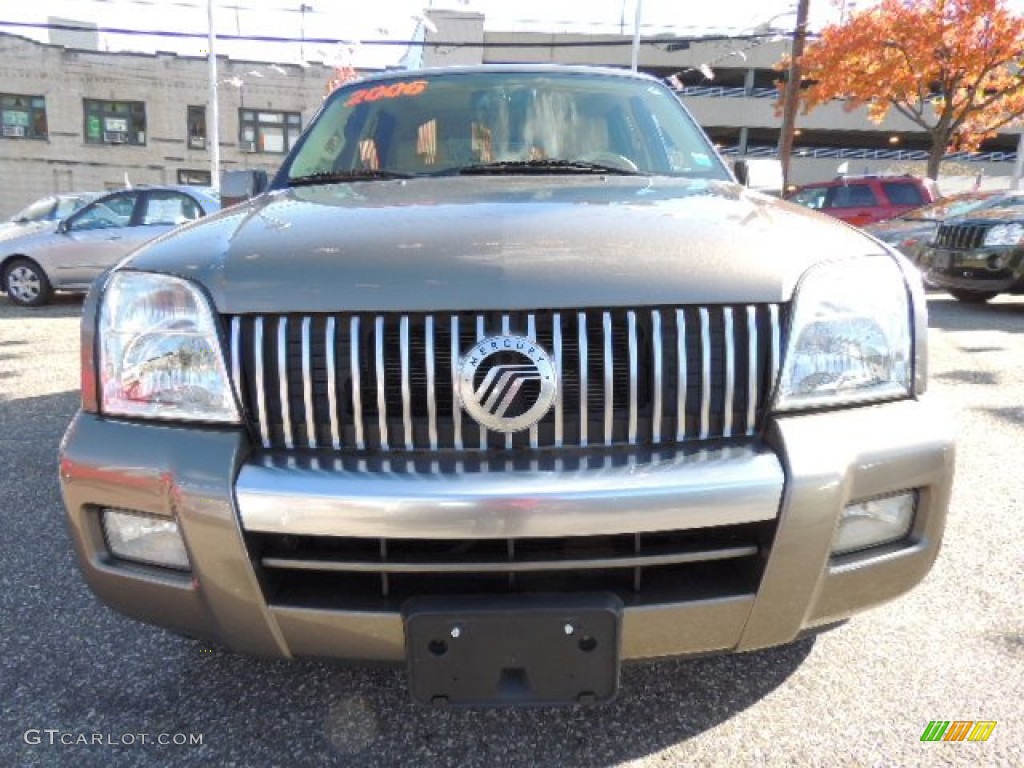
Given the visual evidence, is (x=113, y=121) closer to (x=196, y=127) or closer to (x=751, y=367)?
(x=196, y=127)

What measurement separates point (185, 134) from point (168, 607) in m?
31.5

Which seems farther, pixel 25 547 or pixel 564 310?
pixel 25 547

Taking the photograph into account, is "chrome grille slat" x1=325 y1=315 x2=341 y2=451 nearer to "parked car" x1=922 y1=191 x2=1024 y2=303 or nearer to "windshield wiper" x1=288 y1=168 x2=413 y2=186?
"windshield wiper" x1=288 y1=168 x2=413 y2=186

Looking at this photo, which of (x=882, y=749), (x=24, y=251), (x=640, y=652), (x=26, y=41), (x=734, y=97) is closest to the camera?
(x=640, y=652)

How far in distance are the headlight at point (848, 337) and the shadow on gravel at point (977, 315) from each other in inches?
259

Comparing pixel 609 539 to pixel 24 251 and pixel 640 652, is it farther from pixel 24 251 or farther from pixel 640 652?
pixel 24 251

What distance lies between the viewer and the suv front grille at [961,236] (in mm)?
9047

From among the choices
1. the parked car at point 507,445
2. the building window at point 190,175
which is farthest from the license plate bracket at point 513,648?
the building window at point 190,175

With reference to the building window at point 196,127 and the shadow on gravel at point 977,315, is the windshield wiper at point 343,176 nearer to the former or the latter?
the shadow on gravel at point 977,315

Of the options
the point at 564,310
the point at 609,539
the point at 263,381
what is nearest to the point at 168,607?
the point at 263,381

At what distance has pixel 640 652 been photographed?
1.51 meters

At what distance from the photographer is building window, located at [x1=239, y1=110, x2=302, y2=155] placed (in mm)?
29281

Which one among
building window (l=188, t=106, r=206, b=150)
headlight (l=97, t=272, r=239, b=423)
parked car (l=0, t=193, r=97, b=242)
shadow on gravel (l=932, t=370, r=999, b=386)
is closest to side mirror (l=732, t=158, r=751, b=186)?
headlight (l=97, t=272, r=239, b=423)

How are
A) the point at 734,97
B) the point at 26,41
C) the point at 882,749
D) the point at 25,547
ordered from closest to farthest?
1. the point at 882,749
2. the point at 25,547
3. the point at 26,41
4. the point at 734,97
